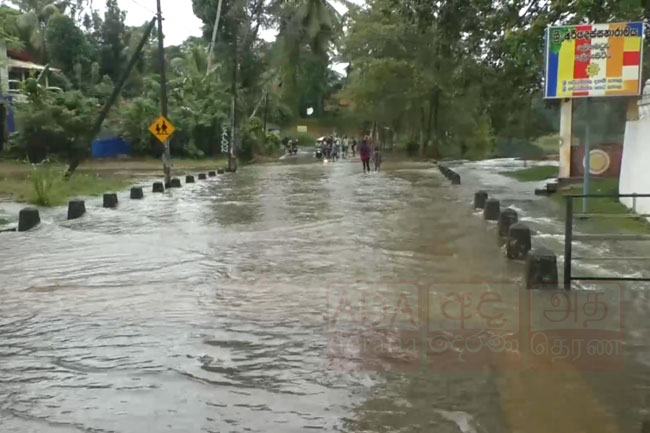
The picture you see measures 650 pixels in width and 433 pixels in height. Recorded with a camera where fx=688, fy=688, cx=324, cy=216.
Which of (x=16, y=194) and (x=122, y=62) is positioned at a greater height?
(x=122, y=62)

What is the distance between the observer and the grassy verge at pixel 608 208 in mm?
11898

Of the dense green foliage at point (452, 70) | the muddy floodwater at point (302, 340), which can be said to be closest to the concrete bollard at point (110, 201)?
the muddy floodwater at point (302, 340)

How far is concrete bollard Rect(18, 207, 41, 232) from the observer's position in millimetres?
12641

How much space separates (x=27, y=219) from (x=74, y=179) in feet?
36.9

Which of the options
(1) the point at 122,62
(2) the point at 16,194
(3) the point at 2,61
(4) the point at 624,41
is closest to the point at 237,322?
(4) the point at 624,41

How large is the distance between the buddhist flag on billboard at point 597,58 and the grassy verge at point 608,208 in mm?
2108

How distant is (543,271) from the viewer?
7.38 m

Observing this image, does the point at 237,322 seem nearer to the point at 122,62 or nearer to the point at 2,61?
the point at 2,61

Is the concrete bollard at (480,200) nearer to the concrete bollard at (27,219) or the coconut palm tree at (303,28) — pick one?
the concrete bollard at (27,219)

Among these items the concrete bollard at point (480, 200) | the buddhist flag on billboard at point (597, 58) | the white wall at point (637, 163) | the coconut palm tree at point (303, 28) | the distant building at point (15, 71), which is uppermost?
the coconut palm tree at point (303, 28)

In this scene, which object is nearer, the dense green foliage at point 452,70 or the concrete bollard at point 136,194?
the dense green foliage at point 452,70

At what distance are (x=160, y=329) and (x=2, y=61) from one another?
33.1 m

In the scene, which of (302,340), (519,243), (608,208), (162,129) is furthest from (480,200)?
(162,129)

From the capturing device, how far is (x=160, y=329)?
6.17 metres
